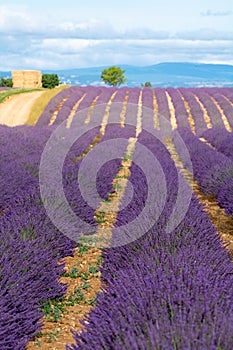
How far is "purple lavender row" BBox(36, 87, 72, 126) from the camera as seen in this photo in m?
15.7

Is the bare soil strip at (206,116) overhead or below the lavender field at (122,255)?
below

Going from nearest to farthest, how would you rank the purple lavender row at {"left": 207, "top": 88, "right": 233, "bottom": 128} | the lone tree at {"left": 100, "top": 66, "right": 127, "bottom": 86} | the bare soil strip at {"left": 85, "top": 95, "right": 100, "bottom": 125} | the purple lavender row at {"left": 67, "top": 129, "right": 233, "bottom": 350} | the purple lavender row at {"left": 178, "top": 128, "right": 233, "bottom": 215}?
1. the purple lavender row at {"left": 67, "top": 129, "right": 233, "bottom": 350}
2. the purple lavender row at {"left": 178, "top": 128, "right": 233, "bottom": 215}
3. the bare soil strip at {"left": 85, "top": 95, "right": 100, "bottom": 125}
4. the purple lavender row at {"left": 207, "top": 88, "right": 233, "bottom": 128}
5. the lone tree at {"left": 100, "top": 66, "right": 127, "bottom": 86}

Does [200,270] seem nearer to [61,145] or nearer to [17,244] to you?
[17,244]

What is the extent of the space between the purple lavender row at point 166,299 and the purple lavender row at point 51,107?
41.9 feet

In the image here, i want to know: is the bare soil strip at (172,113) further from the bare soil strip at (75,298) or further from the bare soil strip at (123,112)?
the bare soil strip at (75,298)

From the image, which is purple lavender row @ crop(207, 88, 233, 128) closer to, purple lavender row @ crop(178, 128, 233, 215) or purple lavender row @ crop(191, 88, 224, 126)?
purple lavender row @ crop(191, 88, 224, 126)

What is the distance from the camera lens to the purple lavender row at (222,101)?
16878 millimetres

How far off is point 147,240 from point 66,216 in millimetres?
1156

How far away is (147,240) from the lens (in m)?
3.21

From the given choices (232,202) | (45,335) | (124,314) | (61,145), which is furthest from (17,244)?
(61,145)

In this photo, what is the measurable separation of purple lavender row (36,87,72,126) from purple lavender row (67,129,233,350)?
12774 millimetres

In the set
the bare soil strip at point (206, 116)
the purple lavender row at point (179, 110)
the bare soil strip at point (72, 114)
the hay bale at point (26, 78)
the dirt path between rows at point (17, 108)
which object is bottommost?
the hay bale at point (26, 78)

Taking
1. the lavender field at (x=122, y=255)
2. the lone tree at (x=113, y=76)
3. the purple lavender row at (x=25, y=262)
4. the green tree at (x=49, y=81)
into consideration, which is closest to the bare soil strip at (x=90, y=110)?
the lavender field at (x=122, y=255)

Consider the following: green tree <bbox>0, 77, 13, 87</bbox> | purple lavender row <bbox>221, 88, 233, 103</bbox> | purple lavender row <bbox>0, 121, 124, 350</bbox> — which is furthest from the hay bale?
purple lavender row <bbox>0, 121, 124, 350</bbox>
